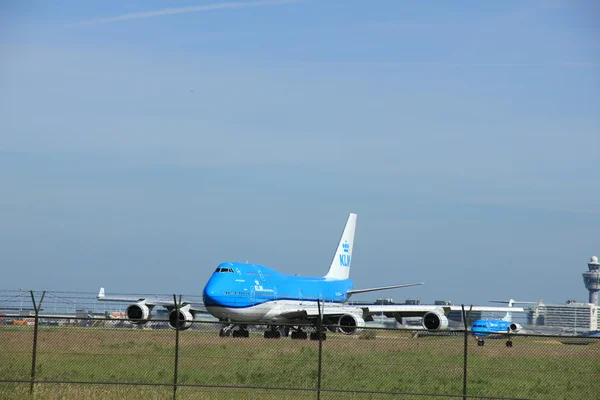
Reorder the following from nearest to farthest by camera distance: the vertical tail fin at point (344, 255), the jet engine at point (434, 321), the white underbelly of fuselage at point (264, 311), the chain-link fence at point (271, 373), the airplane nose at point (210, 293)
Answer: the chain-link fence at point (271, 373) → the airplane nose at point (210, 293) → the white underbelly of fuselage at point (264, 311) → the jet engine at point (434, 321) → the vertical tail fin at point (344, 255)

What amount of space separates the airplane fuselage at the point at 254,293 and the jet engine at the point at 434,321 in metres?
6.14

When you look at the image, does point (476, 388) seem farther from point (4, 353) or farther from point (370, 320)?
point (370, 320)

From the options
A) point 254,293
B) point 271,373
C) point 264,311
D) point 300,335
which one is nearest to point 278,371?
point 271,373

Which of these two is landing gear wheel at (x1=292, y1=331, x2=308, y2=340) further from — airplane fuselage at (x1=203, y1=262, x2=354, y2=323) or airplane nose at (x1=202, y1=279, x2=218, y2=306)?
airplane nose at (x1=202, y1=279, x2=218, y2=306)

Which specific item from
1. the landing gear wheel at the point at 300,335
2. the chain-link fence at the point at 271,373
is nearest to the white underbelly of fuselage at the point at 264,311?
the landing gear wheel at the point at 300,335

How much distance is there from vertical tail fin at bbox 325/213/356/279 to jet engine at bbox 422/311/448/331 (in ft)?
44.0

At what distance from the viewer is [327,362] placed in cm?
2758

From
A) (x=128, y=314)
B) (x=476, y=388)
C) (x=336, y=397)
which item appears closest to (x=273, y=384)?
(x=336, y=397)

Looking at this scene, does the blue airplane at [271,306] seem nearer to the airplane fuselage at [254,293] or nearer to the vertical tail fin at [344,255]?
the airplane fuselage at [254,293]

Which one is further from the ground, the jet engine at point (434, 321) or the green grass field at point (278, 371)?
the jet engine at point (434, 321)

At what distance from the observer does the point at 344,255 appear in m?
59.0

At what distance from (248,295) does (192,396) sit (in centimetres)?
2366

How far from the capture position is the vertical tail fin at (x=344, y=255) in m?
57.5

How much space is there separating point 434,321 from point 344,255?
1654 cm
